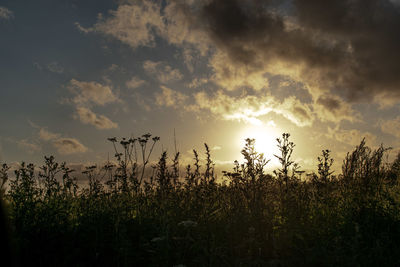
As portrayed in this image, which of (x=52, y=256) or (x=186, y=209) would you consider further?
(x=186, y=209)

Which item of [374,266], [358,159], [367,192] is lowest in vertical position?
[374,266]

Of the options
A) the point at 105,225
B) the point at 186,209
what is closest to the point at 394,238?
the point at 186,209

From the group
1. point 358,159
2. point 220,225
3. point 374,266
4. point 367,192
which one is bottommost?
point 374,266

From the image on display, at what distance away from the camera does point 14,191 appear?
21.2 ft

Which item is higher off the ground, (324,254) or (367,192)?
(367,192)

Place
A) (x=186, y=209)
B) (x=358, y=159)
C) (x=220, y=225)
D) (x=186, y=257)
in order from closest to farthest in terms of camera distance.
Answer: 1. (x=186, y=257)
2. (x=220, y=225)
3. (x=186, y=209)
4. (x=358, y=159)

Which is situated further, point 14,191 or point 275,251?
point 14,191

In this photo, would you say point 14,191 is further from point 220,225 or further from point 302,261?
point 302,261

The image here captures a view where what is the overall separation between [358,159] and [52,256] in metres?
8.09

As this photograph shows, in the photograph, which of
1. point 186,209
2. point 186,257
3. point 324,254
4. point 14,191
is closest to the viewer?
point 324,254

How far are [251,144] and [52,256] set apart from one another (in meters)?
4.26

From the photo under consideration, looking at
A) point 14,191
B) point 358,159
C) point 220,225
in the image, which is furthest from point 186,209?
point 358,159

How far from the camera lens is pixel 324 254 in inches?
165

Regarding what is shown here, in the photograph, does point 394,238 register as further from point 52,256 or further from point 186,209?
point 52,256
